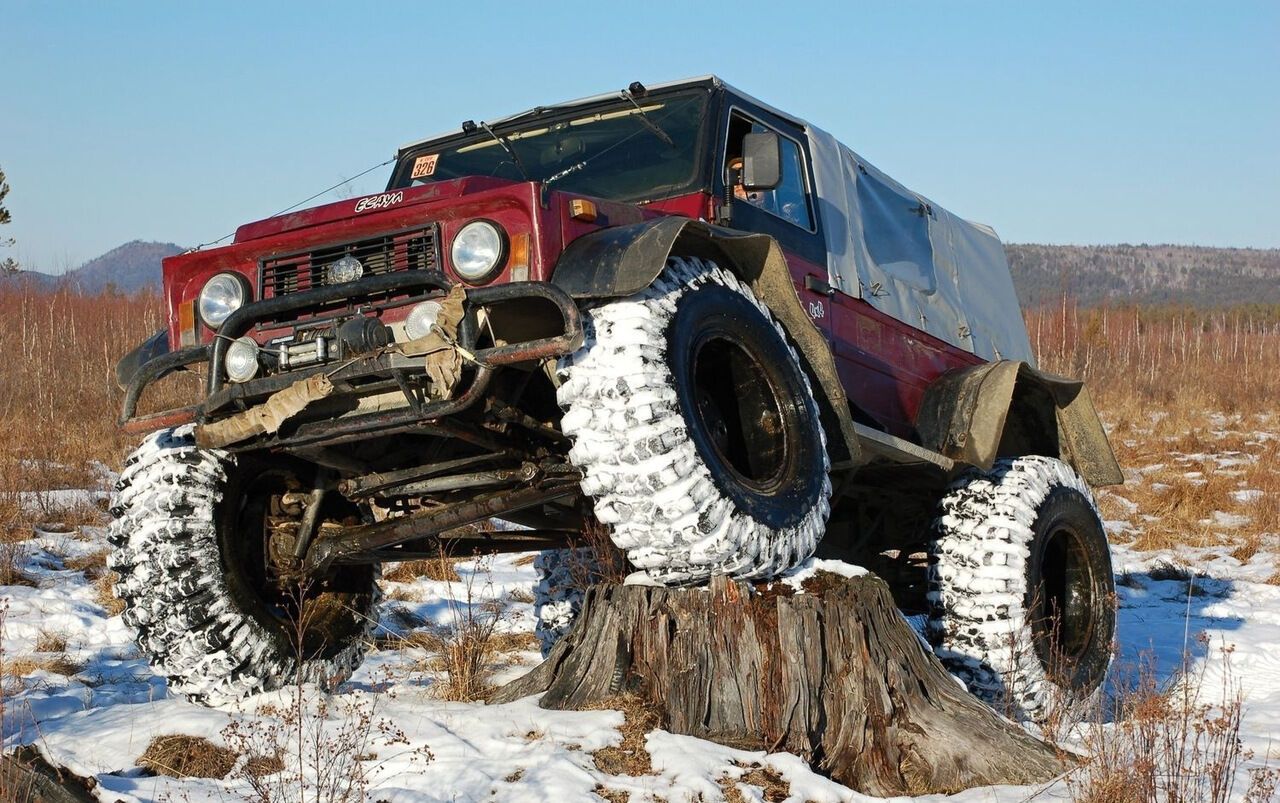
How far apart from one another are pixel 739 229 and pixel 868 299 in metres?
1.13

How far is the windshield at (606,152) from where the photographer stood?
19.4ft

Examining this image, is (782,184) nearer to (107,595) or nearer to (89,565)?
(107,595)

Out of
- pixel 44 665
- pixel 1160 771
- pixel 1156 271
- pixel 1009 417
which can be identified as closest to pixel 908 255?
pixel 1009 417

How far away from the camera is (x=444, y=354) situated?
14.1 feet

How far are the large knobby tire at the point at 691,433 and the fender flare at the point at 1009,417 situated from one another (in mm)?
1690

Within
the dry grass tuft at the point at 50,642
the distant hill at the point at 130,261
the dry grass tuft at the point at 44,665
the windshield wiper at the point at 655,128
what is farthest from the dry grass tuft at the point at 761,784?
the distant hill at the point at 130,261

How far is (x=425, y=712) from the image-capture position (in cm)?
478

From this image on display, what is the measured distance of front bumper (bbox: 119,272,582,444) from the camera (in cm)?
426

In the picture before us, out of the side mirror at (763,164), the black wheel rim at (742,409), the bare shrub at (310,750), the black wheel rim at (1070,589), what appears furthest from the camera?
A: the black wheel rim at (1070,589)

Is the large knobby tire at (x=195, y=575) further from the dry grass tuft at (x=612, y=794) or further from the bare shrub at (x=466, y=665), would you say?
the dry grass tuft at (x=612, y=794)

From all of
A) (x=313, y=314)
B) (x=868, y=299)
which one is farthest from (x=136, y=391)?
Result: (x=868, y=299)

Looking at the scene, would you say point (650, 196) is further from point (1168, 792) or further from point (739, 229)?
point (1168, 792)

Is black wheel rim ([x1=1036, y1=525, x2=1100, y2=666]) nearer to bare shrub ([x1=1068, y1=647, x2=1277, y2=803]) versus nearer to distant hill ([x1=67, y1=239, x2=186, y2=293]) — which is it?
bare shrub ([x1=1068, y1=647, x2=1277, y2=803])

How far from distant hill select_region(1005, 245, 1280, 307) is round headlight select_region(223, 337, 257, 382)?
88318 mm
